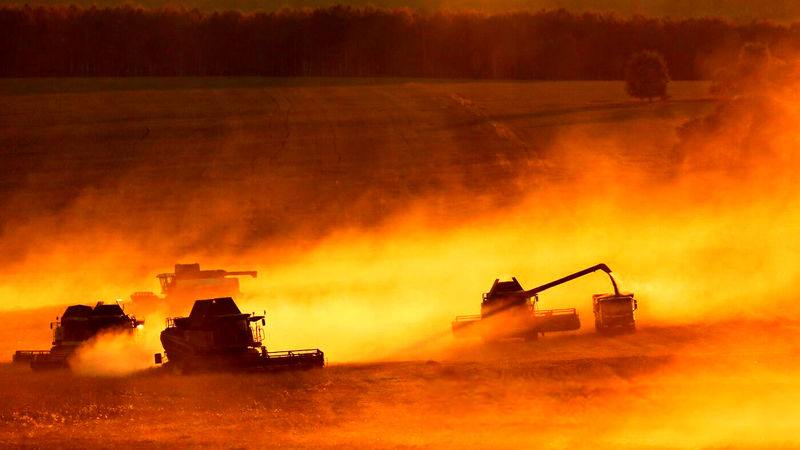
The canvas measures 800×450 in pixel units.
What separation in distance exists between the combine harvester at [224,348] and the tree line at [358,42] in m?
99.3

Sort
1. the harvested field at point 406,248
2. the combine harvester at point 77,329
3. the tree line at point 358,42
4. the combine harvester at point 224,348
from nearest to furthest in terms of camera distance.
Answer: the harvested field at point 406,248, the combine harvester at point 224,348, the combine harvester at point 77,329, the tree line at point 358,42

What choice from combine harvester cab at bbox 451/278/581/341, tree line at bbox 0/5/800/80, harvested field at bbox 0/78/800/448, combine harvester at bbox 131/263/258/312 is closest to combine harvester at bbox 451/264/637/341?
combine harvester cab at bbox 451/278/581/341

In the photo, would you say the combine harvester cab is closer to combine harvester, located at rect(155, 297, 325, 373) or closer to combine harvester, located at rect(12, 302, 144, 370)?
combine harvester, located at rect(155, 297, 325, 373)

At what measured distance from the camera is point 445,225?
65.2 metres

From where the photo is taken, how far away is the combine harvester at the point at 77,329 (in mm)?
35062

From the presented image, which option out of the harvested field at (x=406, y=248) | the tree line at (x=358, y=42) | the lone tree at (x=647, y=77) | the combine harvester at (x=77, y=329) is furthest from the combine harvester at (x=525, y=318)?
the tree line at (x=358, y=42)

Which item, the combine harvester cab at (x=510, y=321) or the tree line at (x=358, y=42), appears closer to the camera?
the combine harvester cab at (x=510, y=321)

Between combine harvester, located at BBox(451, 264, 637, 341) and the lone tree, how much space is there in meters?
72.5

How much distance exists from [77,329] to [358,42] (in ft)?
342

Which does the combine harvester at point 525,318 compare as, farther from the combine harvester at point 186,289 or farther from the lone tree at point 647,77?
the lone tree at point 647,77

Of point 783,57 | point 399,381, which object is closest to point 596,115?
point 783,57

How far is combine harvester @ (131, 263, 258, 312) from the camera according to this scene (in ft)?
144

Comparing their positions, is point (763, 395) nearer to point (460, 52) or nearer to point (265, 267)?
point (265, 267)

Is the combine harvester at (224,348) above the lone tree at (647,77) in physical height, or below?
below
